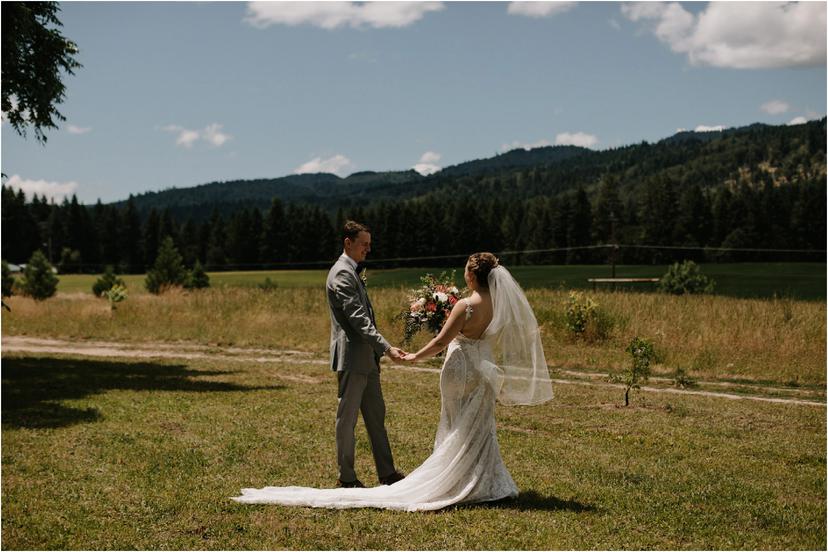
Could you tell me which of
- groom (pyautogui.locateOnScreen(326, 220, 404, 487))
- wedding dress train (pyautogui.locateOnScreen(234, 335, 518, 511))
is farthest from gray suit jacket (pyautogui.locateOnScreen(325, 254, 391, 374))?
wedding dress train (pyautogui.locateOnScreen(234, 335, 518, 511))

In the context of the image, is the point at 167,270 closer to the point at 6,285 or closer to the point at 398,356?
the point at 6,285

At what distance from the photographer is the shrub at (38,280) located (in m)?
48.4

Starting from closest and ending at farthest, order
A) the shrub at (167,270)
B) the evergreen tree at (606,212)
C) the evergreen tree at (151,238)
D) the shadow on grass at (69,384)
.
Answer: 1. the shadow on grass at (69,384)
2. the shrub at (167,270)
3. the evergreen tree at (606,212)
4. the evergreen tree at (151,238)

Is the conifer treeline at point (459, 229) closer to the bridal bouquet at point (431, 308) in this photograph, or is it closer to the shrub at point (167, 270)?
the shrub at point (167, 270)

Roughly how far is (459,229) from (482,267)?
349 feet

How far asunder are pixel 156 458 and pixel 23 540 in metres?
2.70

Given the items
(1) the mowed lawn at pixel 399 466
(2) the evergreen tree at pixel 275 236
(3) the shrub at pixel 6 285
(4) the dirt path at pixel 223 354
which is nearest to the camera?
(1) the mowed lawn at pixel 399 466

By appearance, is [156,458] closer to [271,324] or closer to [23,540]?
[23,540]

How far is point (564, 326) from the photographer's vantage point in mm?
21797

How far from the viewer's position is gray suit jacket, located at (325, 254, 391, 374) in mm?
7430

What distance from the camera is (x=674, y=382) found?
16.0 meters

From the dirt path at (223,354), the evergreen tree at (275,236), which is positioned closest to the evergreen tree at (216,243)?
the evergreen tree at (275,236)

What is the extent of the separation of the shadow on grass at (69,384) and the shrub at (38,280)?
3150 centimetres

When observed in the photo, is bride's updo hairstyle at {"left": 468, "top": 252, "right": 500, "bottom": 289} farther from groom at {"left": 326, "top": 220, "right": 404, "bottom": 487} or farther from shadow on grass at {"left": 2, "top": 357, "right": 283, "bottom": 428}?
shadow on grass at {"left": 2, "top": 357, "right": 283, "bottom": 428}
